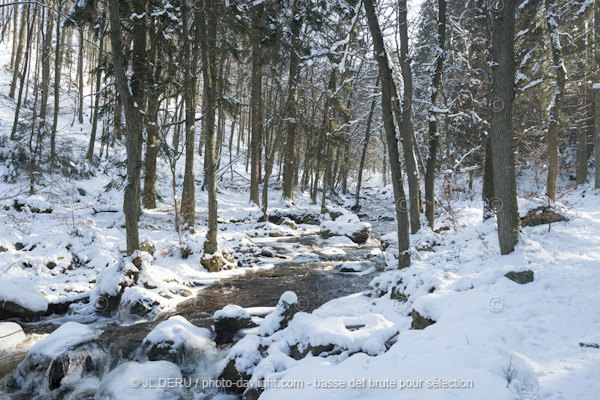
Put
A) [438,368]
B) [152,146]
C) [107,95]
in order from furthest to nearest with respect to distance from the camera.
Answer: [152,146] → [107,95] → [438,368]

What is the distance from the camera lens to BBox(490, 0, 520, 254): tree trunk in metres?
6.83

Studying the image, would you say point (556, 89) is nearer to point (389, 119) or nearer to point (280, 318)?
point (389, 119)

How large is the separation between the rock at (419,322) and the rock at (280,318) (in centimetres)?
202

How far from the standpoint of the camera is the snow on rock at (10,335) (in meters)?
5.64

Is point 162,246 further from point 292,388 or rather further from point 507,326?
point 507,326

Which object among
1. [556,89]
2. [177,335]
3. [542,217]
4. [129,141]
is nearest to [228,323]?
[177,335]

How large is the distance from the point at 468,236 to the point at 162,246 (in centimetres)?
901

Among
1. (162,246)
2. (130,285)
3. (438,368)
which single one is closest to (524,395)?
(438,368)

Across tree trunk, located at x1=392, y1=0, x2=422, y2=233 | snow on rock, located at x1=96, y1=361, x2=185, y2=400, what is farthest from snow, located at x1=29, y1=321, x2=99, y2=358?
tree trunk, located at x1=392, y1=0, x2=422, y2=233

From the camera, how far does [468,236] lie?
32.1ft

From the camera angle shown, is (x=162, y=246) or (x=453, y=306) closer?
(x=453, y=306)

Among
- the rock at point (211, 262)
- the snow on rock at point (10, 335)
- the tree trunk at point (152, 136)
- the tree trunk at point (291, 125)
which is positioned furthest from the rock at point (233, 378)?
the tree trunk at point (291, 125)

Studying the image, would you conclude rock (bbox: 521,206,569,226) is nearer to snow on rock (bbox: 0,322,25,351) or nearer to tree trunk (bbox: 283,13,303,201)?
snow on rock (bbox: 0,322,25,351)

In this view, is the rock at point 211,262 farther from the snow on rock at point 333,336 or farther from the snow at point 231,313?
the snow on rock at point 333,336
